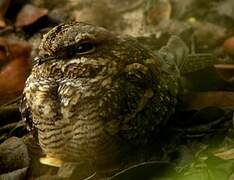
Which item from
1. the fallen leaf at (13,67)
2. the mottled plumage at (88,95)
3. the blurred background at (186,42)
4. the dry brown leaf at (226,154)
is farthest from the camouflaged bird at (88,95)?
the fallen leaf at (13,67)

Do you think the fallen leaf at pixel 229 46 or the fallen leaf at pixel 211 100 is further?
the fallen leaf at pixel 229 46

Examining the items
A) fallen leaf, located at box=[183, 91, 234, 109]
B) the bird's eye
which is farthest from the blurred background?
the bird's eye

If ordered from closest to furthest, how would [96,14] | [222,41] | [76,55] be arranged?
[76,55]
[222,41]
[96,14]

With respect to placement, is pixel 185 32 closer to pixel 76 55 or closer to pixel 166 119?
pixel 166 119

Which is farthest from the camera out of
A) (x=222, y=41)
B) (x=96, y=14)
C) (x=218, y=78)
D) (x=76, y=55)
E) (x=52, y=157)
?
(x=96, y=14)

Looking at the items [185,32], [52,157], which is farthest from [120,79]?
[185,32]

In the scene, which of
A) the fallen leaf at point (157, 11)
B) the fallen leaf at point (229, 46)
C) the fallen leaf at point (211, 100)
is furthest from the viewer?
the fallen leaf at point (157, 11)

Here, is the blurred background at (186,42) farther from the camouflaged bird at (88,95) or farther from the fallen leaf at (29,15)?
the camouflaged bird at (88,95)
